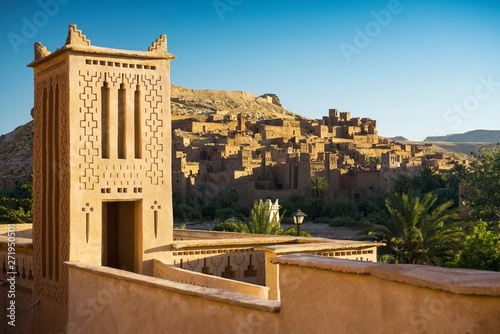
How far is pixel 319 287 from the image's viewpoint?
12.2 feet

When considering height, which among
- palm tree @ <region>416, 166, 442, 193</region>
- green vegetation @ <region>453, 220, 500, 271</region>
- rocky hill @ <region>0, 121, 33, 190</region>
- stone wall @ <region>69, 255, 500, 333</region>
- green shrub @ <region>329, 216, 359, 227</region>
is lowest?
green shrub @ <region>329, 216, 359, 227</region>

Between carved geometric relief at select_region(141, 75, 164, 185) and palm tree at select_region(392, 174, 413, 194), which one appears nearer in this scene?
carved geometric relief at select_region(141, 75, 164, 185)

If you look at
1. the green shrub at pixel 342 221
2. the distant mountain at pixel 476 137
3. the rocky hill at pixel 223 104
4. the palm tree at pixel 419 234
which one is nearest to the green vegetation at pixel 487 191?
the palm tree at pixel 419 234

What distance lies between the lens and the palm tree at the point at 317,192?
2035 inches

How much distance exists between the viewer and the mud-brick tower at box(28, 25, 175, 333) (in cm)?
703

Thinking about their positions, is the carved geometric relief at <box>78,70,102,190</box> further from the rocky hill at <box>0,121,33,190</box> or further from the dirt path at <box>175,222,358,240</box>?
the rocky hill at <box>0,121,33,190</box>

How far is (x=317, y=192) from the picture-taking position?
52.1 m

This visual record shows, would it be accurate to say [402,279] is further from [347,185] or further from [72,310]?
[347,185]

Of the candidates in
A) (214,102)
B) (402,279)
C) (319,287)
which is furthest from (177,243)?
(214,102)

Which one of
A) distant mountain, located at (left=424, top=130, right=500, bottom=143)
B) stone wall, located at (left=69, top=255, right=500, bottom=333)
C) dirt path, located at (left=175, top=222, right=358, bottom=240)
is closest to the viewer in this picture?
stone wall, located at (left=69, top=255, right=500, bottom=333)

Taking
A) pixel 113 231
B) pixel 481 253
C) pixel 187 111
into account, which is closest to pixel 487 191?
pixel 481 253

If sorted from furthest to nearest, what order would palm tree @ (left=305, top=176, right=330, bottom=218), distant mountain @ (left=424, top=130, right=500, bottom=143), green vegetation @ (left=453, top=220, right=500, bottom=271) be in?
distant mountain @ (left=424, top=130, right=500, bottom=143)
palm tree @ (left=305, top=176, right=330, bottom=218)
green vegetation @ (left=453, top=220, right=500, bottom=271)

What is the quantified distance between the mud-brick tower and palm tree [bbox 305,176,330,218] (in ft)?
145

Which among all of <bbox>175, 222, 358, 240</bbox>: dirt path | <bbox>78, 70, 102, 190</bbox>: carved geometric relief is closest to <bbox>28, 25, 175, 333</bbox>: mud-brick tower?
<bbox>78, 70, 102, 190</bbox>: carved geometric relief
